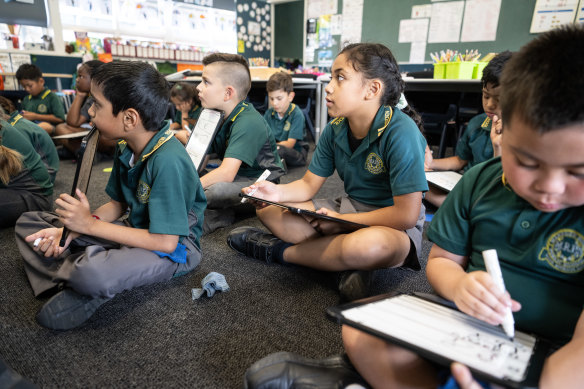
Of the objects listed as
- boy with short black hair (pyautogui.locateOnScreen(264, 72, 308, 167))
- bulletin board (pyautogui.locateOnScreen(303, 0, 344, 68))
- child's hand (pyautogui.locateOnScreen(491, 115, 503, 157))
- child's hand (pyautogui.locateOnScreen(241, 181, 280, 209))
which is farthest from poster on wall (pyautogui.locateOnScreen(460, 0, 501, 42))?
child's hand (pyautogui.locateOnScreen(241, 181, 280, 209))

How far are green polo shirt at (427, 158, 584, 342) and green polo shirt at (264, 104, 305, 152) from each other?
2.26 metres

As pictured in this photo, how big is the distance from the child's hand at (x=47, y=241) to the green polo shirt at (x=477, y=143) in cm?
155

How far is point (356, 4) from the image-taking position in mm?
5004

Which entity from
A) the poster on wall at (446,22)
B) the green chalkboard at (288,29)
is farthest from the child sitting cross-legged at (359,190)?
the green chalkboard at (288,29)

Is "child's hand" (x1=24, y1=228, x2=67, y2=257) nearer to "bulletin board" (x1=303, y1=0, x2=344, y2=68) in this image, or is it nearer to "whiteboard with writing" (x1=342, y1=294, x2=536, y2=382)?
"whiteboard with writing" (x1=342, y1=294, x2=536, y2=382)

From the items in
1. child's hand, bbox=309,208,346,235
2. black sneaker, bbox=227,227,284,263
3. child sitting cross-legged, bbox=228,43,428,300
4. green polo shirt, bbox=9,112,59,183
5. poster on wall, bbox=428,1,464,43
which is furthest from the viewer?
poster on wall, bbox=428,1,464,43

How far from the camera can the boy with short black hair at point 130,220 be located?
2.82ft

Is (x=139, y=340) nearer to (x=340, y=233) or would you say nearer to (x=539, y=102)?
(x=340, y=233)

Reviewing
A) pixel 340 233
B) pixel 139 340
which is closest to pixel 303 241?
pixel 340 233

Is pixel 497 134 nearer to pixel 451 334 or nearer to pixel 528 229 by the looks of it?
pixel 528 229

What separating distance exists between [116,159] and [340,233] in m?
0.71

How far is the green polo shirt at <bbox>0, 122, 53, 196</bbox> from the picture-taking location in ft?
4.91

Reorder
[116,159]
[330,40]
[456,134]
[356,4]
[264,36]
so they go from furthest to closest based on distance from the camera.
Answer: [264,36], [330,40], [356,4], [456,134], [116,159]

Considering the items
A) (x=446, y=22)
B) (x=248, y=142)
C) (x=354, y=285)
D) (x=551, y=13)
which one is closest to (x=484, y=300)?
(x=354, y=285)
